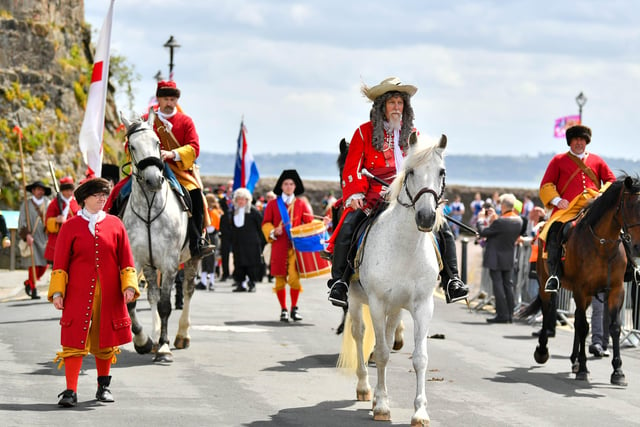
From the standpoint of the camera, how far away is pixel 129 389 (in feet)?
35.1

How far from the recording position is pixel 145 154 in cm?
1270

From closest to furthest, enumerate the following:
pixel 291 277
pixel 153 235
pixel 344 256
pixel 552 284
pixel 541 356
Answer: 1. pixel 344 256
2. pixel 153 235
3. pixel 552 284
4. pixel 541 356
5. pixel 291 277

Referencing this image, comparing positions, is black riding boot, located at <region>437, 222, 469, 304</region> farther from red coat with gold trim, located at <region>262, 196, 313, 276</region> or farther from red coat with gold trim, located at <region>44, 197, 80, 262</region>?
→ red coat with gold trim, located at <region>44, 197, 80, 262</region>

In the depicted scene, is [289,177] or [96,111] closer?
[96,111]

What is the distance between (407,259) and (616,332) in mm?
3958

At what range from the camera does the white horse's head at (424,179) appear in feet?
29.7

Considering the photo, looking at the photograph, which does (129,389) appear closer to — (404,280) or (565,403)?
(404,280)

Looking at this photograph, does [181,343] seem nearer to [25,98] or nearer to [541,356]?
[541,356]

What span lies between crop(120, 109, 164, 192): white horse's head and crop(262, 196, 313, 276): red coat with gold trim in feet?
19.4

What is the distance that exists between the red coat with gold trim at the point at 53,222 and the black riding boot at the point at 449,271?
10.5m

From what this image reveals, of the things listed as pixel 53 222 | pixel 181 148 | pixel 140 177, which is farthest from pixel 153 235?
pixel 53 222

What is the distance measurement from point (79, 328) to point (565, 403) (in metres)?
4.56

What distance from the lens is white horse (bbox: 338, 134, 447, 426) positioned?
9281 millimetres

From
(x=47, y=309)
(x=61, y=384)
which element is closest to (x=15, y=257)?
(x=47, y=309)
